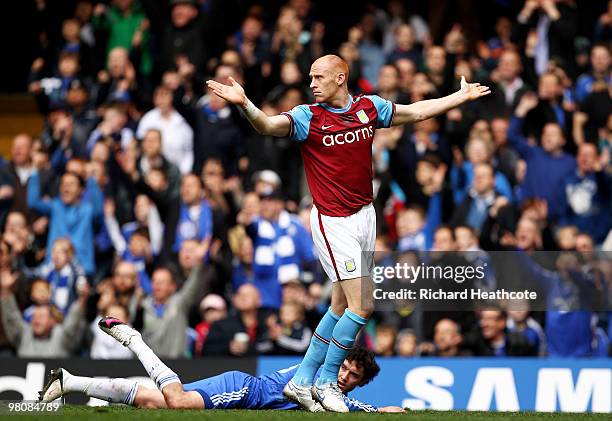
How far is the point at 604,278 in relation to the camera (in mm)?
13633

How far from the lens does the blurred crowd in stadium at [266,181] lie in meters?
14.2

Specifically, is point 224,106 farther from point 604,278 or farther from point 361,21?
point 604,278

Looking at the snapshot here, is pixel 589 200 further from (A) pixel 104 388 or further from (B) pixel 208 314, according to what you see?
(A) pixel 104 388

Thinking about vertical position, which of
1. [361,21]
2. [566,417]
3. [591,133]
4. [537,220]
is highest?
[361,21]

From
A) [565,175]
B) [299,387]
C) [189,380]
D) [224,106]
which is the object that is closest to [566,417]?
[299,387]

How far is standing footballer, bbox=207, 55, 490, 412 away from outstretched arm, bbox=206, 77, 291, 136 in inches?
1.7

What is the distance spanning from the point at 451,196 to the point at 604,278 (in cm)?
218

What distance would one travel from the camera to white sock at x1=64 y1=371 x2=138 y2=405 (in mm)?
10289

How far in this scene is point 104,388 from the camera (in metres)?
10.3

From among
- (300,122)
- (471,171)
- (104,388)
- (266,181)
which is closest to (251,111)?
(300,122)

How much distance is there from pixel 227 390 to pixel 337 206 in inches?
63.5

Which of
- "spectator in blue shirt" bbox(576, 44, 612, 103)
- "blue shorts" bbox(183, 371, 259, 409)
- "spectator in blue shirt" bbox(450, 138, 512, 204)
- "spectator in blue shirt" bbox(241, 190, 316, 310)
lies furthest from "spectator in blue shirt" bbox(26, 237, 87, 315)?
"spectator in blue shirt" bbox(576, 44, 612, 103)

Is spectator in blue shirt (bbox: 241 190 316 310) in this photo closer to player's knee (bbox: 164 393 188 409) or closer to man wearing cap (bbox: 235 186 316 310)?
man wearing cap (bbox: 235 186 316 310)

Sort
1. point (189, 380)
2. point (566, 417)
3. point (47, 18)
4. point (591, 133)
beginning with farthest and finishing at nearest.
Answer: point (47, 18), point (591, 133), point (189, 380), point (566, 417)
